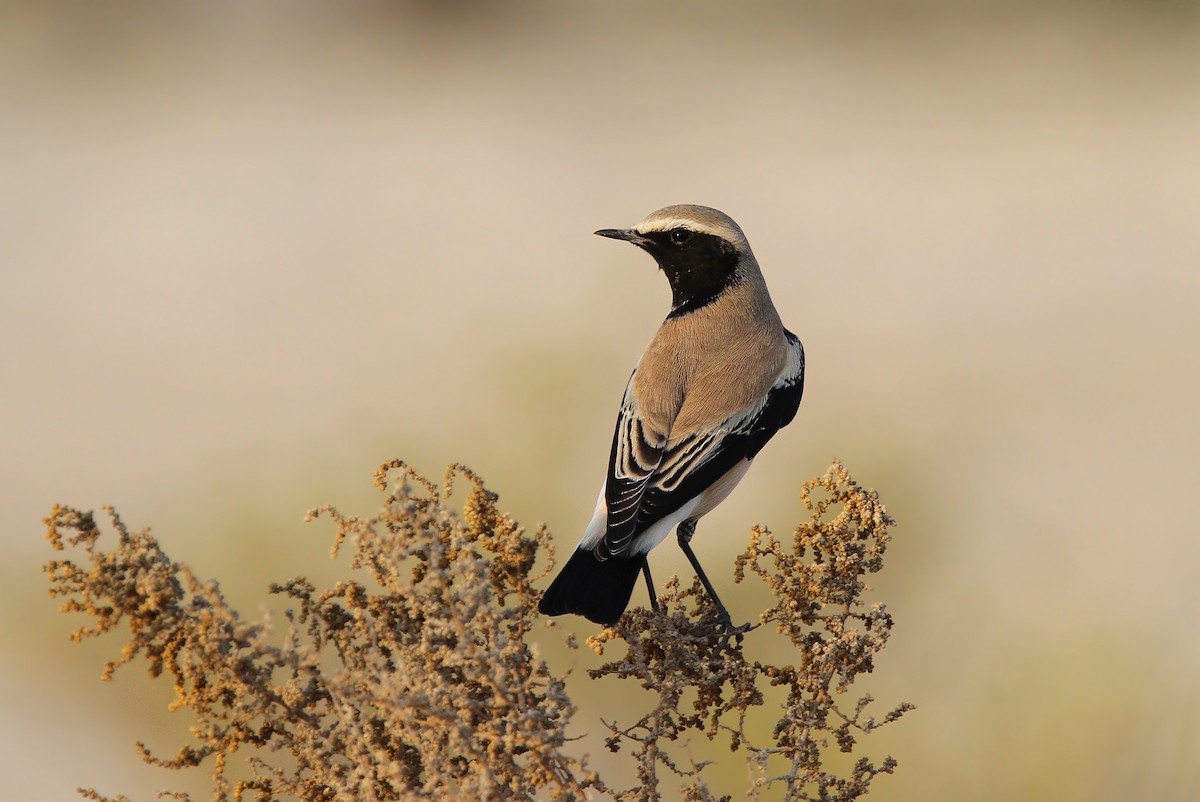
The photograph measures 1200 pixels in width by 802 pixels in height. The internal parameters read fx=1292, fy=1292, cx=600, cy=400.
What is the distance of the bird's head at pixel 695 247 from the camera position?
4.08 m

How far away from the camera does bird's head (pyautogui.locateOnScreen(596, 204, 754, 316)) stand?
4.08 metres

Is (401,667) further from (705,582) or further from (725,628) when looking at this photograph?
(725,628)

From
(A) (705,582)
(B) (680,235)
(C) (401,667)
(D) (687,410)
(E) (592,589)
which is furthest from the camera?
(B) (680,235)

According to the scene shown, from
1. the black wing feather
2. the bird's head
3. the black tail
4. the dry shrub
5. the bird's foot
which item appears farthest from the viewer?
the bird's head

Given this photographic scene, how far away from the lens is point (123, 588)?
7.23ft

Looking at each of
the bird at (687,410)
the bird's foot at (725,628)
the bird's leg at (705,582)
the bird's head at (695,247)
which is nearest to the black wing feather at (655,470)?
the bird at (687,410)

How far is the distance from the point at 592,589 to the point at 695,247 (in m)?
1.42

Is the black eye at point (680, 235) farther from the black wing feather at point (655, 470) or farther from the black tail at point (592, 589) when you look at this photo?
the black tail at point (592, 589)

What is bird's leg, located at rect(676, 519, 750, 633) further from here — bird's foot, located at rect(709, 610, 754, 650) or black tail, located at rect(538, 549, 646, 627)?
black tail, located at rect(538, 549, 646, 627)

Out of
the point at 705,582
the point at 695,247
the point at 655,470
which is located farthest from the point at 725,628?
the point at 695,247

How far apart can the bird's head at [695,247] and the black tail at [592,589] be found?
1.12 meters

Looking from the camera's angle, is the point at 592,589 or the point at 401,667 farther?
the point at 592,589

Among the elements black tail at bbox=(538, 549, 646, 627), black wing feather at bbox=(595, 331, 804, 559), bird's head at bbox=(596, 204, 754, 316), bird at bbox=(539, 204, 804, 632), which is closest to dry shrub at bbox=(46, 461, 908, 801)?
black tail at bbox=(538, 549, 646, 627)

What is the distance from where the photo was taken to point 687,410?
372 cm
